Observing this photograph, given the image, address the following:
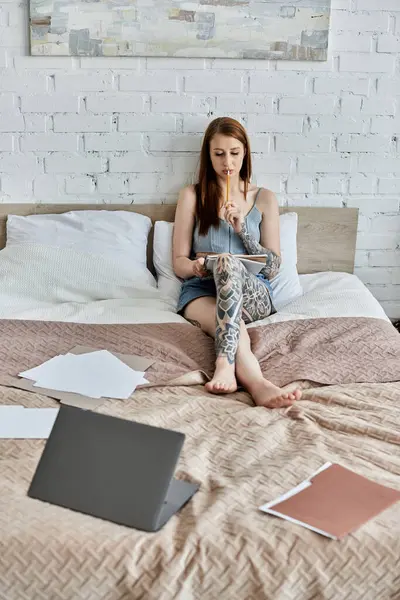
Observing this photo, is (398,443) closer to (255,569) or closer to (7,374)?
(255,569)

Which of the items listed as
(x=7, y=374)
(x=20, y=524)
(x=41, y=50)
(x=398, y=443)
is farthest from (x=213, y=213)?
(x=20, y=524)

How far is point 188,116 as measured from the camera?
2828mm

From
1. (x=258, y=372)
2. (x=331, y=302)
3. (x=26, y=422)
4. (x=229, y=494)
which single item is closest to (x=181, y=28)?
(x=331, y=302)

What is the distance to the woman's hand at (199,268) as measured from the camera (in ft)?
7.80

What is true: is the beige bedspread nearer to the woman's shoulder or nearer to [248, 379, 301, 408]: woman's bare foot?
[248, 379, 301, 408]: woman's bare foot

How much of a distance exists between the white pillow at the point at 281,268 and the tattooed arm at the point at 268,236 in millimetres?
85

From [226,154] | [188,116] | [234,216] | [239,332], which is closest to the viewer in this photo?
[239,332]

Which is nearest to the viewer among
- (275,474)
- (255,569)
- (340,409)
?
(255,569)

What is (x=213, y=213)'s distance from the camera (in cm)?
265

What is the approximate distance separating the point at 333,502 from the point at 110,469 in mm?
385

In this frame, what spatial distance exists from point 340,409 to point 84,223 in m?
1.30

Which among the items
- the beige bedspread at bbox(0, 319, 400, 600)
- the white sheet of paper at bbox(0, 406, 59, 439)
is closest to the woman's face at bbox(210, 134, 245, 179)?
the beige bedspread at bbox(0, 319, 400, 600)

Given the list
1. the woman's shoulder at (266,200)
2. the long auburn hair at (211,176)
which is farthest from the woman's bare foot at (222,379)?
the woman's shoulder at (266,200)

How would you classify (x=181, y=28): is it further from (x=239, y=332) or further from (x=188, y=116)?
(x=239, y=332)
